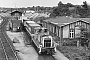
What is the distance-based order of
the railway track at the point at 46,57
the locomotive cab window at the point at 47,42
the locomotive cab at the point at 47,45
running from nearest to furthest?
1. the railway track at the point at 46,57
2. the locomotive cab at the point at 47,45
3. the locomotive cab window at the point at 47,42

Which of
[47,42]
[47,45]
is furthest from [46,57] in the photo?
[47,42]

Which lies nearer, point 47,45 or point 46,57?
point 46,57

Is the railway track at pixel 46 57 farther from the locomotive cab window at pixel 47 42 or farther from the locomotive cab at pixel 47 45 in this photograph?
the locomotive cab window at pixel 47 42

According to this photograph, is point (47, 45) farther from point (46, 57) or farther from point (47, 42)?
point (46, 57)

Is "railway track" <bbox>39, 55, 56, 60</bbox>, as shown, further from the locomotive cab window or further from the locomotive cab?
the locomotive cab window

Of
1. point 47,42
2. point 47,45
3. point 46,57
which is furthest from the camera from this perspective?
point 47,45

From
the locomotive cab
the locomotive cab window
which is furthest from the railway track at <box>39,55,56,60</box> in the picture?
the locomotive cab window

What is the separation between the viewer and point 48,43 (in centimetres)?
1950

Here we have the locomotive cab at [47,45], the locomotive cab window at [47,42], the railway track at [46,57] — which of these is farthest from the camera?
the locomotive cab window at [47,42]

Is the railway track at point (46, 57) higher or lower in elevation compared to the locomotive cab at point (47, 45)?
lower

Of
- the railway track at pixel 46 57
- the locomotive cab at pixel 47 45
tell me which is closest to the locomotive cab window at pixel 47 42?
the locomotive cab at pixel 47 45

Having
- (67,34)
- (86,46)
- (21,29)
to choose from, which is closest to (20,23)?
(21,29)

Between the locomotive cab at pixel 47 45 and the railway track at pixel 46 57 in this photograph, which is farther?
the locomotive cab at pixel 47 45

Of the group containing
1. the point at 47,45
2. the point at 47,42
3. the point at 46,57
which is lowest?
the point at 46,57
